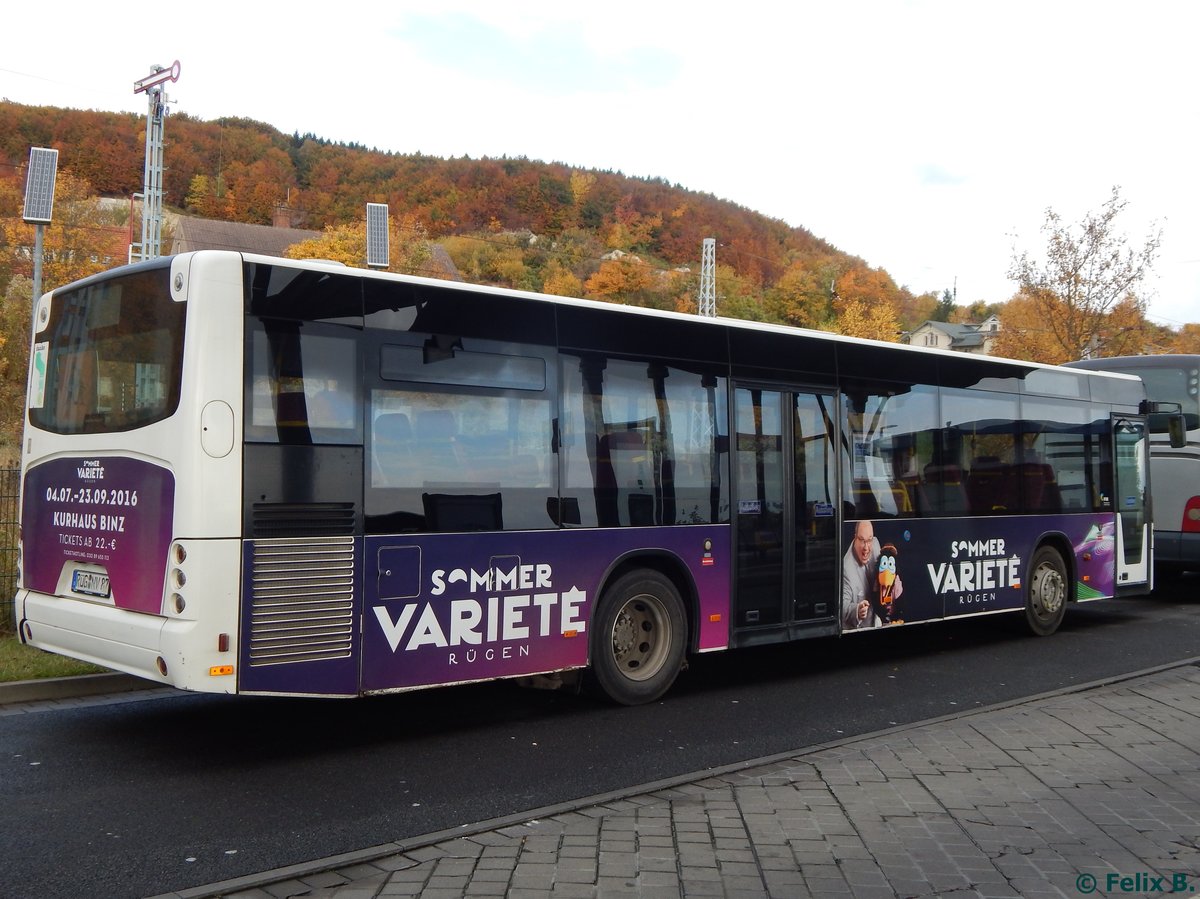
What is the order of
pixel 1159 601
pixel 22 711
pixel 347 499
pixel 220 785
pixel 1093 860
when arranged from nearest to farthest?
pixel 1093 860, pixel 220 785, pixel 347 499, pixel 22 711, pixel 1159 601

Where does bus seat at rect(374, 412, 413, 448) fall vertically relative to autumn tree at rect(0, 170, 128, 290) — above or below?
below

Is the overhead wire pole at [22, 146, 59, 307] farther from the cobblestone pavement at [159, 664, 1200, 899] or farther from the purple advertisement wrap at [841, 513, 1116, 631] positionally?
the cobblestone pavement at [159, 664, 1200, 899]

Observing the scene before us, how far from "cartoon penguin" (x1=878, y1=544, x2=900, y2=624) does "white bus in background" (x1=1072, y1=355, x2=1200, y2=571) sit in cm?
755

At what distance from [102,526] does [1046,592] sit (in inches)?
394

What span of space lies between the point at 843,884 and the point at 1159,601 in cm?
1430

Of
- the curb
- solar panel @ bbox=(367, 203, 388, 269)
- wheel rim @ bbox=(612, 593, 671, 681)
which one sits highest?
solar panel @ bbox=(367, 203, 388, 269)

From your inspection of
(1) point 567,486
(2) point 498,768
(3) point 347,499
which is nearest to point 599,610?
(1) point 567,486

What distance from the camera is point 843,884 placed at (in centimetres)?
454

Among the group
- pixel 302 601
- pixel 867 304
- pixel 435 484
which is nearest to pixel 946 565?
pixel 435 484

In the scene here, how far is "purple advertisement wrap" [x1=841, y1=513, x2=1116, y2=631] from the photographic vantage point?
1005cm

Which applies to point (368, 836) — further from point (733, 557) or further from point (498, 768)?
point (733, 557)

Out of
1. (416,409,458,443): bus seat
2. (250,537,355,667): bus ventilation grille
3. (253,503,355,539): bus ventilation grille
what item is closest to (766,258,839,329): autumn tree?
(416,409,458,443): bus seat

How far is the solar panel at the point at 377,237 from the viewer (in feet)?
61.5

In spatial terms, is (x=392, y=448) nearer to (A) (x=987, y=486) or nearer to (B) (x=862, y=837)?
(B) (x=862, y=837)
